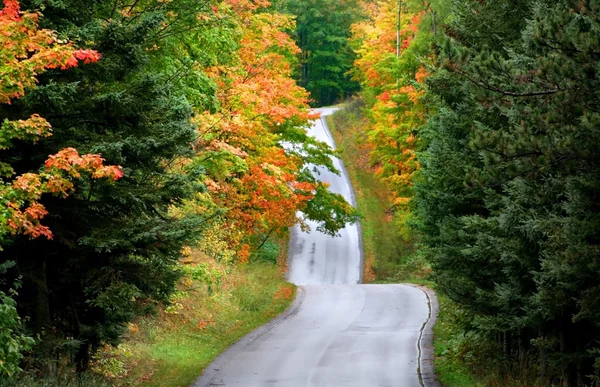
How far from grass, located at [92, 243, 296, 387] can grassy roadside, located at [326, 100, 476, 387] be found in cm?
583

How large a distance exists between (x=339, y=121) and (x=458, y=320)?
48.9 m

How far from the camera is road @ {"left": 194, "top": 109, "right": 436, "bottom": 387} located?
18.0 meters

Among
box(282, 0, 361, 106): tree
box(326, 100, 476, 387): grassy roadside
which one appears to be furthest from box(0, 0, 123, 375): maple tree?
box(282, 0, 361, 106): tree

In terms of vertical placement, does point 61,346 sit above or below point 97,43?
below

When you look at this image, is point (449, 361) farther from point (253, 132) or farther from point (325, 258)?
point (325, 258)

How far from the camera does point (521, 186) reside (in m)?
13.3

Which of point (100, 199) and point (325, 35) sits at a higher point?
point (325, 35)

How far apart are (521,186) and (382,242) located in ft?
110

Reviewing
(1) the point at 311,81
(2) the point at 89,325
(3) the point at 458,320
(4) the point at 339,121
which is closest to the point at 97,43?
(2) the point at 89,325

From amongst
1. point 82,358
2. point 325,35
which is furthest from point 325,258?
point 325,35

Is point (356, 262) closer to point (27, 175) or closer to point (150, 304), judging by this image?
point (150, 304)

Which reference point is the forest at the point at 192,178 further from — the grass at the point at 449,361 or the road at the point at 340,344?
the road at the point at 340,344

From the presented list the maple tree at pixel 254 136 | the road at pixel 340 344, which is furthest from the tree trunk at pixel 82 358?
the maple tree at pixel 254 136

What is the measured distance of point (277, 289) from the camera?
31500 millimetres
